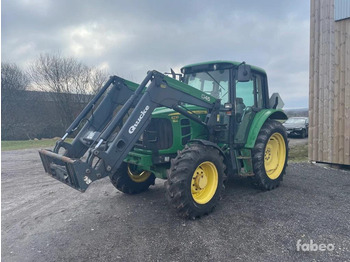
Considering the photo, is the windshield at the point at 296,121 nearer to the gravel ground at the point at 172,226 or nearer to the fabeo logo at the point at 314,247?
the gravel ground at the point at 172,226

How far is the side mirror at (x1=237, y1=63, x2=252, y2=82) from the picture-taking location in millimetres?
4597

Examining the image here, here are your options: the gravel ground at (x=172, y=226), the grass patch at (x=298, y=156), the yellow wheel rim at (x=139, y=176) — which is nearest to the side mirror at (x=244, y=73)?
the gravel ground at (x=172, y=226)

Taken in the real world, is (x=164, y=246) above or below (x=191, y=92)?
below

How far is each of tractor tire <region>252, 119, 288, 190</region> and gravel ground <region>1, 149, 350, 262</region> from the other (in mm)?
244

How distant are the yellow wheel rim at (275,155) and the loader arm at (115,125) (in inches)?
64.1

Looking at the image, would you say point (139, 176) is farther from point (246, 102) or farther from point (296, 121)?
point (296, 121)

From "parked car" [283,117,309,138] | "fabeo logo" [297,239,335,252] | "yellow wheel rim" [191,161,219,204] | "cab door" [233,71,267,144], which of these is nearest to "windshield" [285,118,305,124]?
"parked car" [283,117,309,138]

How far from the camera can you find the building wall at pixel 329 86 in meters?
7.05

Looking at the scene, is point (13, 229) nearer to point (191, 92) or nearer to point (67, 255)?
point (67, 255)

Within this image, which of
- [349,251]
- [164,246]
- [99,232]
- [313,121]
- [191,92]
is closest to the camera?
[349,251]

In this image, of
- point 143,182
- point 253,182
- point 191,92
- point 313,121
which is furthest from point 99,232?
point 313,121

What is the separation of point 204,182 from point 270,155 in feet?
7.28

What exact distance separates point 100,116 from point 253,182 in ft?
10.2

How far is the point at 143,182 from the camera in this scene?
17.8ft
